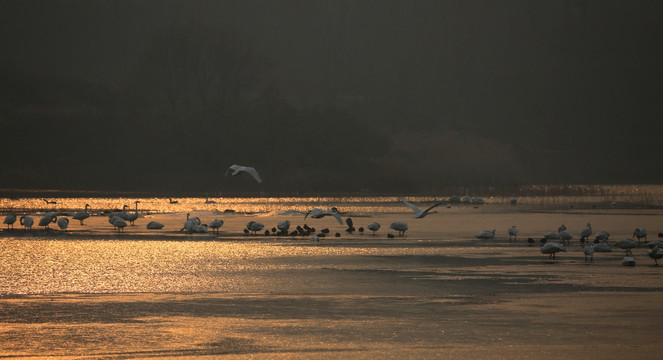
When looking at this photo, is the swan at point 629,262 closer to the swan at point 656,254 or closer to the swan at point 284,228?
the swan at point 656,254

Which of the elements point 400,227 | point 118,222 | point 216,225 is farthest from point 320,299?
point 118,222

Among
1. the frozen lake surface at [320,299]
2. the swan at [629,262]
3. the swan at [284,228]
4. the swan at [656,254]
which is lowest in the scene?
the frozen lake surface at [320,299]

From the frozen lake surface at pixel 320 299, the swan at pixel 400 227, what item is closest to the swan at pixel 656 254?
the frozen lake surface at pixel 320 299

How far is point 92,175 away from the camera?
92.8 m

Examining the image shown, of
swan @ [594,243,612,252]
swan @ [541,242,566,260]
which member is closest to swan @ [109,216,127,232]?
swan @ [541,242,566,260]

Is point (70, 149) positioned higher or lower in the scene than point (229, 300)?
higher

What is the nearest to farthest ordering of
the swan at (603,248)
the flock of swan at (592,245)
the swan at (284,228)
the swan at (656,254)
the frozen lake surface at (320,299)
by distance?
the frozen lake surface at (320,299) → the swan at (656,254) → the flock of swan at (592,245) → the swan at (603,248) → the swan at (284,228)

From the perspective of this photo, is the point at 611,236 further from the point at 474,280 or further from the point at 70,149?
the point at 70,149

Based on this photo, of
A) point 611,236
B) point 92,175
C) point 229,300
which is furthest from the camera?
point 92,175

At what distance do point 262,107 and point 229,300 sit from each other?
291 feet

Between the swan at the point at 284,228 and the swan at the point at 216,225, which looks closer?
the swan at the point at 284,228

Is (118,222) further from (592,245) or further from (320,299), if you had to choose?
(320,299)

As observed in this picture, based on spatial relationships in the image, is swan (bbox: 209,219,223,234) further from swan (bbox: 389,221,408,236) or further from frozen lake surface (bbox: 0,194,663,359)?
swan (bbox: 389,221,408,236)

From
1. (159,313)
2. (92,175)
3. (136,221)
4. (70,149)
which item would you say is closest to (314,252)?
(159,313)
